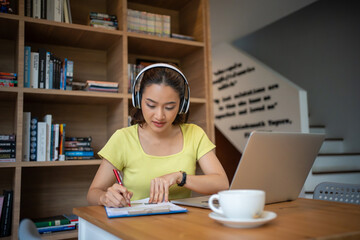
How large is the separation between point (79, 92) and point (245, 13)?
10.8 feet

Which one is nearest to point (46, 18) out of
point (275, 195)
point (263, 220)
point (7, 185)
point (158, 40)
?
point (158, 40)

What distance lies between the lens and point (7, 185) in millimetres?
2248

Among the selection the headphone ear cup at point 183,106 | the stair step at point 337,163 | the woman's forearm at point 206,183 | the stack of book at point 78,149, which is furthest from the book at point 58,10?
the stair step at point 337,163

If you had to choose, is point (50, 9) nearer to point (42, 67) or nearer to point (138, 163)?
point (42, 67)

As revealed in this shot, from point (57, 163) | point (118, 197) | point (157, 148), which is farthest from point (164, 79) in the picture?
point (57, 163)

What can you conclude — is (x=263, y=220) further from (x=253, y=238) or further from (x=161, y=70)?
(x=161, y=70)

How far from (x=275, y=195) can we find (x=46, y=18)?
1878mm

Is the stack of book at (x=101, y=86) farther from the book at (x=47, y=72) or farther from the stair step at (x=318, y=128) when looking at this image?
the stair step at (x=318, y=128)

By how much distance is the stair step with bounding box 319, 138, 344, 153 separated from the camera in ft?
15.3

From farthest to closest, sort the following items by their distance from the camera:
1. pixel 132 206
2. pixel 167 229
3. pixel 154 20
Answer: pixel 154 20, pixel 132 206, pixel 167 229

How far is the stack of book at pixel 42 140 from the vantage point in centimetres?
210

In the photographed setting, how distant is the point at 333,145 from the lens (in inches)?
185

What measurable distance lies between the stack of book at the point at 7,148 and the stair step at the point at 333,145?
3.92 meters

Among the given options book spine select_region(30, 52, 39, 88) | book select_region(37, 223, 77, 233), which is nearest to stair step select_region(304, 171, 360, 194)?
book select_region(37, 223, 77, 233)
